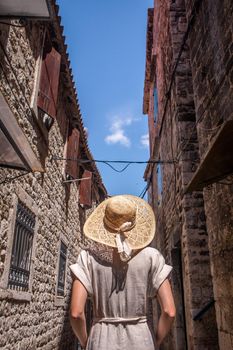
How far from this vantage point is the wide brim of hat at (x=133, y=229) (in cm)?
212

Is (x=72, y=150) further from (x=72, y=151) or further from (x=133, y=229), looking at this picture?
(x=133, y=229)

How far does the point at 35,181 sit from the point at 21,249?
1269 mm

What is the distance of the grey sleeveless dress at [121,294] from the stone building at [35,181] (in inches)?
71.3

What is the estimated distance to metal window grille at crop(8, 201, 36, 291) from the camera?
4.95m

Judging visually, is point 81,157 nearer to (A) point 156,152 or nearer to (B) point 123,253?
(A) point 156,152

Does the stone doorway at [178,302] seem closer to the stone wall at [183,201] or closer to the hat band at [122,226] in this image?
the stone wall at [183,201]

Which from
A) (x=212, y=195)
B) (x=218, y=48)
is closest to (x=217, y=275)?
(x=212, y=195)

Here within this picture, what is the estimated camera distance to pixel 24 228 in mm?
5441

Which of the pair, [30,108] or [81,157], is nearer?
[30,108]

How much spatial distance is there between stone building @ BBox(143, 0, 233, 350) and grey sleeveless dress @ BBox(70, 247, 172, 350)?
1.32 meters

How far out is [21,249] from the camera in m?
5.30

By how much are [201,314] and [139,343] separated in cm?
402

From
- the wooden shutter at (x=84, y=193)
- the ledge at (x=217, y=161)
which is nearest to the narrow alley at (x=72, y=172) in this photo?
the ledge at (x=217, y=161)

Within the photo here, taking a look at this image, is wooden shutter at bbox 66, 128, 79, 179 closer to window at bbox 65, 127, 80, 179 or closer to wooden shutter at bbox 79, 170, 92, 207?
window at bbox 65, 127, 80, 179
